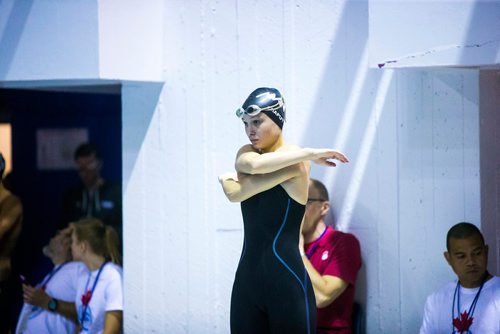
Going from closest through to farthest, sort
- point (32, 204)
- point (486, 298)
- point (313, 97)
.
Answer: point (486, 298) < point (313, 97) < point (32, 204)

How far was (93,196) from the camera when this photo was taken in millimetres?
7930

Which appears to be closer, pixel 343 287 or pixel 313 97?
pixel 343 287

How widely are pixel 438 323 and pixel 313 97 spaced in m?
1.64

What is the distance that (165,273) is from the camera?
6.45m

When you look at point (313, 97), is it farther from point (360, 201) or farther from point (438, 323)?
point (438, 323)

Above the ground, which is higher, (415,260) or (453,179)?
(453,179)

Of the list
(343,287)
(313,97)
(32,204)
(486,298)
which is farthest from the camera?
(32,204)

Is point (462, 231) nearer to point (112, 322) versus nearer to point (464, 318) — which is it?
point (464, 318)

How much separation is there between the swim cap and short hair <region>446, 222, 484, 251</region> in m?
1.26

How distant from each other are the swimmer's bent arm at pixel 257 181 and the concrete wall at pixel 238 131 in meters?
1.13

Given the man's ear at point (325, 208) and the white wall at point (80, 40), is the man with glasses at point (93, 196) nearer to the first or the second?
the white wall at point (80, 40)

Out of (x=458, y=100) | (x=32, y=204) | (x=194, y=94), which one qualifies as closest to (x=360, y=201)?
(x=458, y=100)

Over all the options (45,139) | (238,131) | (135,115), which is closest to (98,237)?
(135,115)

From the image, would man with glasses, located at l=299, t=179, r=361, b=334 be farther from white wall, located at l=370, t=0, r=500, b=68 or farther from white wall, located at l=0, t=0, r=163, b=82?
white wall, located at l=0, t=0, r=163, b=82
